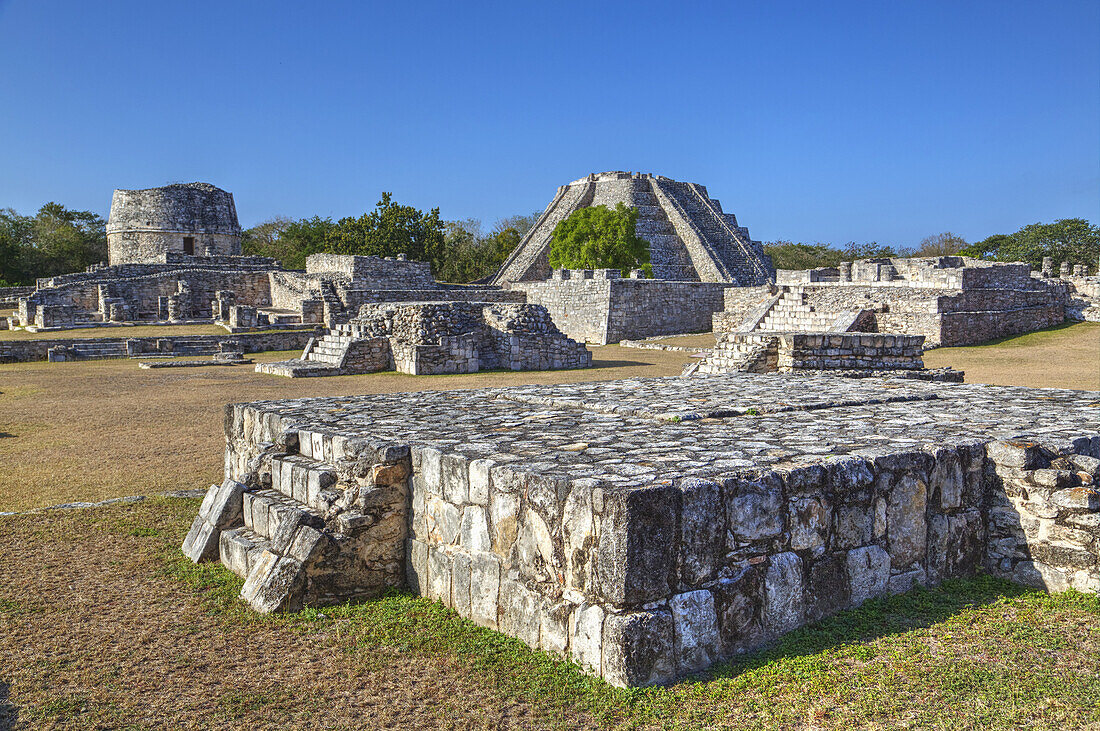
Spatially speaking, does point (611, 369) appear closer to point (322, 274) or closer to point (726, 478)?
point (726, 478)

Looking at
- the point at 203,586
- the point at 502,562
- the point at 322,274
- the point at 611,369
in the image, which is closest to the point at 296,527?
the point at 203,586

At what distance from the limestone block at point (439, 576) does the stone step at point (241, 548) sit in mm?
869

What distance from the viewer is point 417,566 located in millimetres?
4172

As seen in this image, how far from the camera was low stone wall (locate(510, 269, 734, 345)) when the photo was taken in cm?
2695

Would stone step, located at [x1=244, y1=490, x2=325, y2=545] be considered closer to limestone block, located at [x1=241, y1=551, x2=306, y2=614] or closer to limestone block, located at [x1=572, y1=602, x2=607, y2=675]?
limestone block, located at [x1=241, y1=551, x2=306, y2=614]

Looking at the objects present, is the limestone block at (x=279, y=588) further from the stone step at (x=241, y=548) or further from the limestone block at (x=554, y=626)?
the limestone block at (x=554, y=626)

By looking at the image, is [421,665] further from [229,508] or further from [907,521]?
[907,521]

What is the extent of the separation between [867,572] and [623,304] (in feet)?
76.7

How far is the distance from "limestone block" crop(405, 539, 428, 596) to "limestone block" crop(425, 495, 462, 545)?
0.31 ft

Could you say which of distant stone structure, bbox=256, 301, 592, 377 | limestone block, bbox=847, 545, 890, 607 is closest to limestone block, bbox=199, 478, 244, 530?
limestone block, bbox=847, 545, 890, 607

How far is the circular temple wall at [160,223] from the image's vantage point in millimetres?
38750

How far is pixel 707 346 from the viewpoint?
23.6 m

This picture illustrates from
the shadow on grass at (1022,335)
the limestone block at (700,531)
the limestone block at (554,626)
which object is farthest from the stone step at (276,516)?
the shadow on grass at (1022,335)

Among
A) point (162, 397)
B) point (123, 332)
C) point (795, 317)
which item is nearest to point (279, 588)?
point (162, 397)
